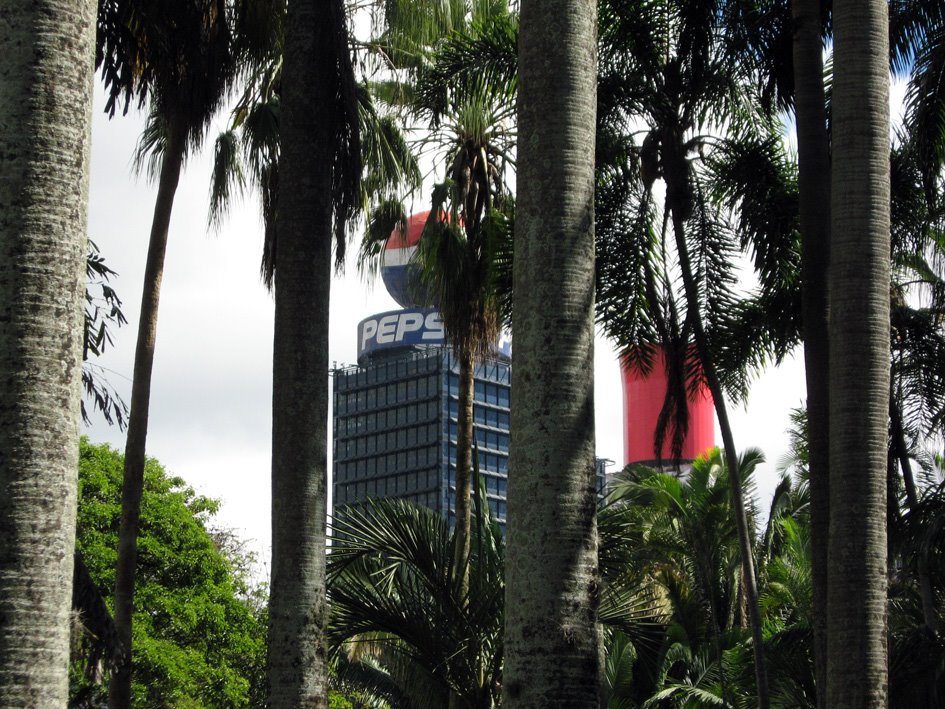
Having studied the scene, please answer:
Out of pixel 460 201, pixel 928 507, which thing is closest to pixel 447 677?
pixel 928 507

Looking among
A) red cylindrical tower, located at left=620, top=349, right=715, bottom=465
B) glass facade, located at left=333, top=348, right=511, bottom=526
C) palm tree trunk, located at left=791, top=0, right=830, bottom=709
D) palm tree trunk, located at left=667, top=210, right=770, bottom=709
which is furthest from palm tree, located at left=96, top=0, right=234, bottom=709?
glass facade, located at left=333, top=348, right=511, bottom=526

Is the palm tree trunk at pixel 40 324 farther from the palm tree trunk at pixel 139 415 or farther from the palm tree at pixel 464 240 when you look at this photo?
the palm tree at pixel 464 240

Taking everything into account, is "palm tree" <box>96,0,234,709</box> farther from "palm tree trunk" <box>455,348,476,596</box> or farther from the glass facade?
the glass facade

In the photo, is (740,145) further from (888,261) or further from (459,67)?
(888,261)

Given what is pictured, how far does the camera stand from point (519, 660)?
6.68 m

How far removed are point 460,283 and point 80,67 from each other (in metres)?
13.7

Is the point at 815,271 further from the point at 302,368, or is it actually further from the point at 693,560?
the point at 693,560

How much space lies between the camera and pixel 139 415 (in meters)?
16.5

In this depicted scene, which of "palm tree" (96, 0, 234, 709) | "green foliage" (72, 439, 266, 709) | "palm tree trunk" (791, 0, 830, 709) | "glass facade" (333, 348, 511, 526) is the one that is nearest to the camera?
"palm tree" (96, 0, 234, 709)

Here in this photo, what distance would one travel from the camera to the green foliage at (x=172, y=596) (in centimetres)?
2891

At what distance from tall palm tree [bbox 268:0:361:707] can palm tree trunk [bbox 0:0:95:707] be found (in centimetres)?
315

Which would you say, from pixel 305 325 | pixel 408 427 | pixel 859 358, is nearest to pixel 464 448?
pixel 859 358

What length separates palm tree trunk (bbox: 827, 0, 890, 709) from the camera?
373 inches

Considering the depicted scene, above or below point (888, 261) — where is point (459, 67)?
above
